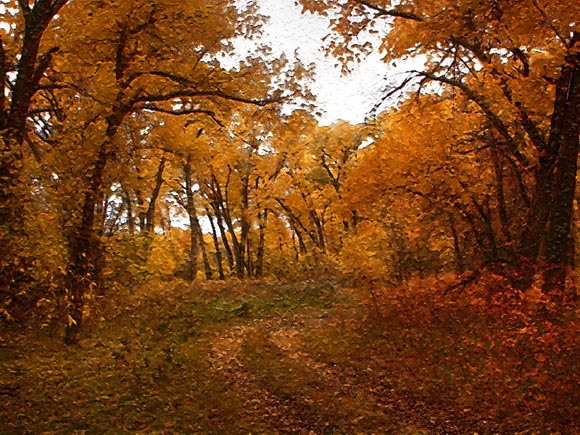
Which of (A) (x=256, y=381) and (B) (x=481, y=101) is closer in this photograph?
(A) (x=256, y=381)

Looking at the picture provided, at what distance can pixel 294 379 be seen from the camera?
9352 mm

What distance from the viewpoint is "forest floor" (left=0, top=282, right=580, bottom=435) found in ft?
22.3

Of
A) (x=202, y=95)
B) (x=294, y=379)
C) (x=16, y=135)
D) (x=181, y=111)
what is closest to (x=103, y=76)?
(x=181, y=111)

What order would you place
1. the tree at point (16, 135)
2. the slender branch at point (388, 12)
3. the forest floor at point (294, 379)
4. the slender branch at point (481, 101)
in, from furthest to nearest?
the slender branch at point (481, 101), the slender branch at point (388, 12), the forest floor at point (294, 379), the tree at point (16, 135)

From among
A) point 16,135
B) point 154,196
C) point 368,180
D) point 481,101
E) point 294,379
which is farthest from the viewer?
point 154,196

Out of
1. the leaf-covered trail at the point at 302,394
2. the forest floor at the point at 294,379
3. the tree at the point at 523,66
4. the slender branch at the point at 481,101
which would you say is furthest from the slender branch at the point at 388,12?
the leaf-covered trail at the point at 302,394

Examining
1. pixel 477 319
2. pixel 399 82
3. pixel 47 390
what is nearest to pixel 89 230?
pixel 47 390

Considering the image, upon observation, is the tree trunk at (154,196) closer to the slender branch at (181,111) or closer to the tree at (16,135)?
the slender branch at (181,111)

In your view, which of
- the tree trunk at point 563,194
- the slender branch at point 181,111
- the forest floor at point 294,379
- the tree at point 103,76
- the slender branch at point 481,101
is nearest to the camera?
the forest floor at point 294,379

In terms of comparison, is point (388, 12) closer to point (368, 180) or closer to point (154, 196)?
point (368, 180)

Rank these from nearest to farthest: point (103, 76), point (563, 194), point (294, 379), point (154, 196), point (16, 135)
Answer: point (16, 135), point (563, 194), point (294, 379), point (103, 76), point (154, 196)

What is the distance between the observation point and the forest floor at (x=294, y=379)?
6.79 m

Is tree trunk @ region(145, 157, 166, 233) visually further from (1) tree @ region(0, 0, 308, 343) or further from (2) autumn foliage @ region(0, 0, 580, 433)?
(1) tree @ region(0, 0, 308, 343)

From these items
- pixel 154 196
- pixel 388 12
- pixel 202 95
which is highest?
pixel 388 12
